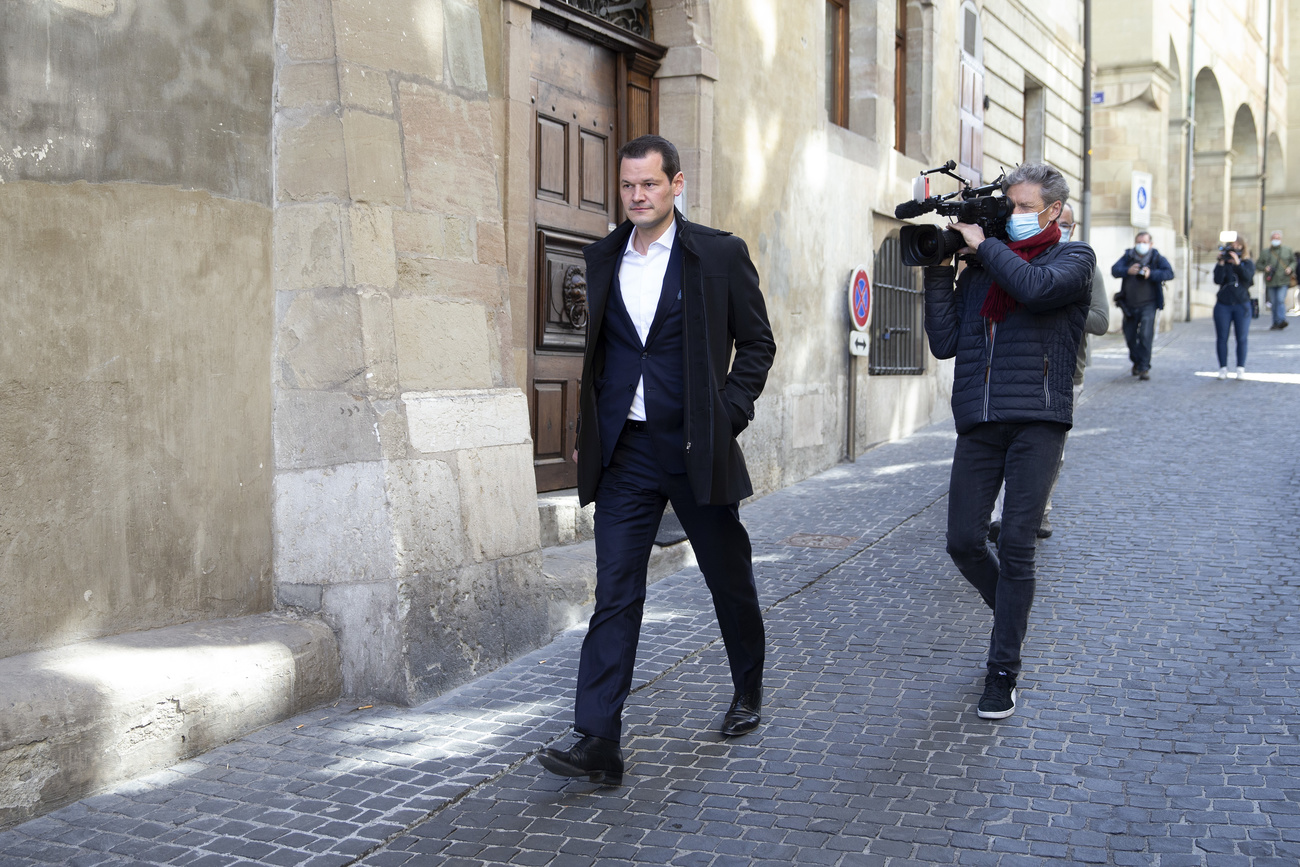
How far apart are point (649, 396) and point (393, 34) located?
82.3 inches

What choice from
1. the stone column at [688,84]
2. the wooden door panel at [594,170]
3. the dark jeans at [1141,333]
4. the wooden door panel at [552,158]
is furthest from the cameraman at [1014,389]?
the dark jeans at [1141,333]

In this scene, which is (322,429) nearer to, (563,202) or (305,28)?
(305,28)

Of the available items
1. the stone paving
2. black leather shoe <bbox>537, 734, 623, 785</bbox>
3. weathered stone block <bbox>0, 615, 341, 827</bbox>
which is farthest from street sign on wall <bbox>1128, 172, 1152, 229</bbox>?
black leather shoe <bbox>537, 734, 623, 785</bbox>

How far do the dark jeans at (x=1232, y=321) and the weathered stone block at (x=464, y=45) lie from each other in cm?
1146

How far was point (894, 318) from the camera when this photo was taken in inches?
491

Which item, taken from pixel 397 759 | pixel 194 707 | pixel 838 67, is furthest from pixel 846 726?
pixel 838 67

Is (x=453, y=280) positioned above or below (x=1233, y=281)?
below

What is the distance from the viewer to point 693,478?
3922 mm

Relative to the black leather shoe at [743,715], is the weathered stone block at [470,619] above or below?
above

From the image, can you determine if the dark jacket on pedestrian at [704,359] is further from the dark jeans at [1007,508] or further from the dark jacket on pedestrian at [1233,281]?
the dark jacket on pedestrian at [1233,281]

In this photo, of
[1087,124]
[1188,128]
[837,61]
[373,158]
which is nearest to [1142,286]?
[837,61]

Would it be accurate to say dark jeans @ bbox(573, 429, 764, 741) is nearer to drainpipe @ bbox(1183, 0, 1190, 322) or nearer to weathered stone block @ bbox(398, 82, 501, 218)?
weathered stone block @ bbox(398, 82, 501, 218)

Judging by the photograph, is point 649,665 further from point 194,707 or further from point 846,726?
point 194,707

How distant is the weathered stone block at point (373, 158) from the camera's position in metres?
4.88
